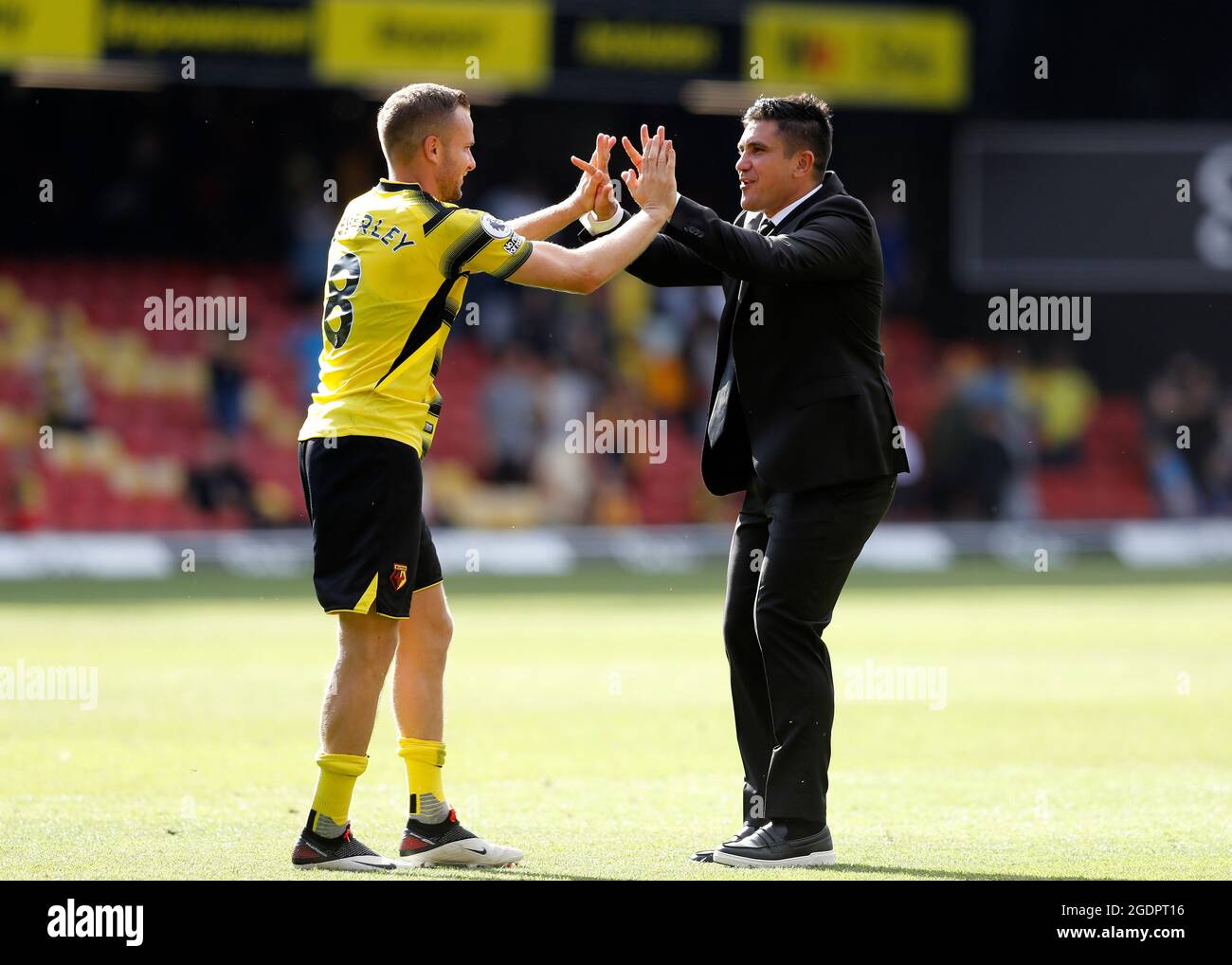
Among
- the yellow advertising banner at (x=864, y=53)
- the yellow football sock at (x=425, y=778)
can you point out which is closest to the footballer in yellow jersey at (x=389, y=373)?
the yellow football sock at (x=425, y=778)

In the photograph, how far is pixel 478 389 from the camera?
24422 millimetres

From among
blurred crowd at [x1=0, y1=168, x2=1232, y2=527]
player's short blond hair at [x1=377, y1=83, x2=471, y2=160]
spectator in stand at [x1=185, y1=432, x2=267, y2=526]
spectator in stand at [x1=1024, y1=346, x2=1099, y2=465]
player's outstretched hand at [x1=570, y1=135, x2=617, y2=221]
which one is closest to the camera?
player's short blond hair at [x1=377, y1=83, x2=471, y2=160]

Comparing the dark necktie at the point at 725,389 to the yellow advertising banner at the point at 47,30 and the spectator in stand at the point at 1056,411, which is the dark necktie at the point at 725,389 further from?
→ the spectator in stand at the point at 1056,411

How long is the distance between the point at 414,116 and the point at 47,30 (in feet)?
50.4

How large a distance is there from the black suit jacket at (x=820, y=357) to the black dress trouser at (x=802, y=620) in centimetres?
11

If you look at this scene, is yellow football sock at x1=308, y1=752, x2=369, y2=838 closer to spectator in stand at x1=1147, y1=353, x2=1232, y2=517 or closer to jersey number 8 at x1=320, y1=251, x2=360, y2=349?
jersey number 8 at x1=320, y1=251, x2=360, y2=349

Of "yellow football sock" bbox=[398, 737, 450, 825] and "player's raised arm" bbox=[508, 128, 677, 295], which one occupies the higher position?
"player's raised arm" bbox=[508, 128, 677, 295]

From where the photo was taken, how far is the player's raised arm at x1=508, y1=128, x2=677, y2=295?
237 inches

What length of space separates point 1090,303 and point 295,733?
19.9 m

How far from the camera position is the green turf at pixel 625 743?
6.46 meters

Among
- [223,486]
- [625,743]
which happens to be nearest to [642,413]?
[223,486]

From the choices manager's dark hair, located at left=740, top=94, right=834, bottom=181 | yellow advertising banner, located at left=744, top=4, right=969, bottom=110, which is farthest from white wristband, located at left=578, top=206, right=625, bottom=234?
yellow advertising banner, located at left=744, top=4, right=969, bottom=110
